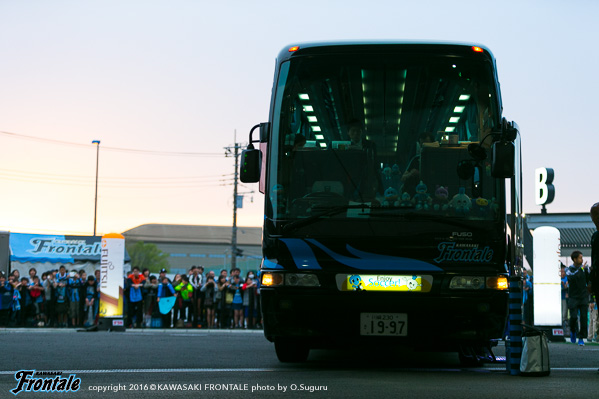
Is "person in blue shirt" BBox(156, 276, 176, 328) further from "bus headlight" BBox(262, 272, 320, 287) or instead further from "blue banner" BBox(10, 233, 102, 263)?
"bus headlight" BBox(262, 272, 320, 287)

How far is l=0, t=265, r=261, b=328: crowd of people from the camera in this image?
976 inches

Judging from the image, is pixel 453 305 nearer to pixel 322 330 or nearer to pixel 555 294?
pixel 322 330

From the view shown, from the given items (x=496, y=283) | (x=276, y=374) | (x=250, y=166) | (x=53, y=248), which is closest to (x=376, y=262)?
(x=496, y=283)

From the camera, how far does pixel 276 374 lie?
8.73 metres

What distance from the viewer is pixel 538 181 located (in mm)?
37906

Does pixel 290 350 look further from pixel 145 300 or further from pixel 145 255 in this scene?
pixel 145 255

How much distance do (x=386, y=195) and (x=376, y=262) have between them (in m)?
0.72

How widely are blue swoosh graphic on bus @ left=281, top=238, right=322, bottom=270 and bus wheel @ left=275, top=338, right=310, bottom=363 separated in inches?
66.8

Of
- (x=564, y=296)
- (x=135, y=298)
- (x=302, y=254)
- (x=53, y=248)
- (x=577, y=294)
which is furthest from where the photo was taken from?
(x=53, y=248)

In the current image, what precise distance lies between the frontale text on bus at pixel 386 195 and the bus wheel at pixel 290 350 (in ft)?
3.32

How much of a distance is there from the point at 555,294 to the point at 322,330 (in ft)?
33.4

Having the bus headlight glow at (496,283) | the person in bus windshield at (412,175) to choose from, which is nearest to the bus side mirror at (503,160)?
the person in bus windshield at (412,175)

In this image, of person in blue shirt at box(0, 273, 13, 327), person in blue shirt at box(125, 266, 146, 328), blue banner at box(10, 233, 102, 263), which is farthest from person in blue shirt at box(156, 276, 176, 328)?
blue banner at box(10, 233, 102, 263)

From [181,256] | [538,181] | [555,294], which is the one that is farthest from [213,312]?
[181,256]
